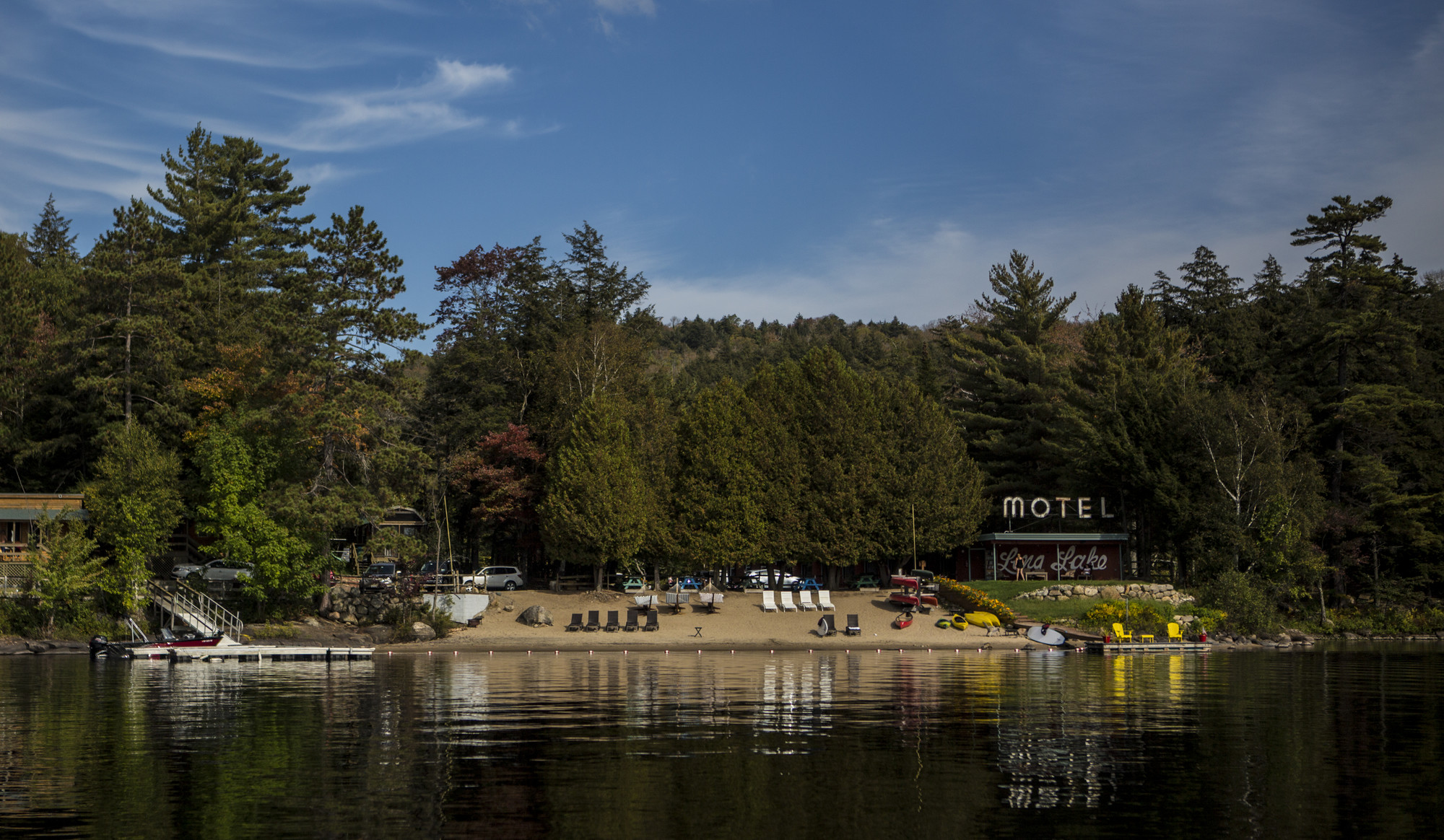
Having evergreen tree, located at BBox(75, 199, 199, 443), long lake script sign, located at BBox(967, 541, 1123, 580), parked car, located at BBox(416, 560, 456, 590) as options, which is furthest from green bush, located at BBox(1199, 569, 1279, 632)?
evergreen tree, located at BBox(75, 199, 199, 443)

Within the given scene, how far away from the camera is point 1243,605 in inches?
2250

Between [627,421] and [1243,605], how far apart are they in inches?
1369

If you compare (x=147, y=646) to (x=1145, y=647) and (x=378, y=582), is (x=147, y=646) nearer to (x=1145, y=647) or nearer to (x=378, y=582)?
(x=378, y=582)

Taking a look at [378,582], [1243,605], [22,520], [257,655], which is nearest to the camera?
[257,655]

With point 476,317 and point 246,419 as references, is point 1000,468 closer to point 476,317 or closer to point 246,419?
point 476,317

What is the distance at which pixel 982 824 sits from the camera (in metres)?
14.9

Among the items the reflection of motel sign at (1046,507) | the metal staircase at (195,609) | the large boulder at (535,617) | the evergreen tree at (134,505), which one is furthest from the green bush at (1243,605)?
the evergreen tree at (134,505)

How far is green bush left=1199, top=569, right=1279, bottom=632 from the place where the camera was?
5716cm

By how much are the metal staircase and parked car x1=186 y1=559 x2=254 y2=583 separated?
3.07ft

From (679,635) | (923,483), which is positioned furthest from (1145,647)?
(679,635)

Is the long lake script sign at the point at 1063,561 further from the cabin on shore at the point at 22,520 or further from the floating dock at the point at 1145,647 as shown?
the cabin on shore at the point at 22,520

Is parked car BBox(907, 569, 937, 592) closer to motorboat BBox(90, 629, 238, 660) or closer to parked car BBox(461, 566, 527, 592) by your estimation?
parked car BBox(461, 566, 527, 592)

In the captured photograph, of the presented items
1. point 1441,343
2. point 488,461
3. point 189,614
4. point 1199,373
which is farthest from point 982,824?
point 1441,343

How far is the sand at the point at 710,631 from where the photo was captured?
5181 centimetres
